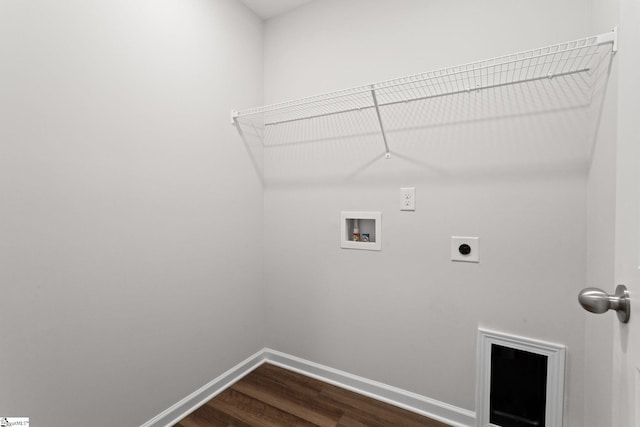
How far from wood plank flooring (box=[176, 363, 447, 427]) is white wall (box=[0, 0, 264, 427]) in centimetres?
18

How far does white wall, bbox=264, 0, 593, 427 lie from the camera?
4.46 ft

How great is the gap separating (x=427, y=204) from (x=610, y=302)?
1.09m

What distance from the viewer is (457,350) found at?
1.59 m

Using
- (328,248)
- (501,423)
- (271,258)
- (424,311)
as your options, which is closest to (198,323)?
(271,258)

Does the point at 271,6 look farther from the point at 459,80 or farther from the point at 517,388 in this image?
the point at 517,388

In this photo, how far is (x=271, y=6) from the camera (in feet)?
6.66

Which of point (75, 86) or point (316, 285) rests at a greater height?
point (75, 86)

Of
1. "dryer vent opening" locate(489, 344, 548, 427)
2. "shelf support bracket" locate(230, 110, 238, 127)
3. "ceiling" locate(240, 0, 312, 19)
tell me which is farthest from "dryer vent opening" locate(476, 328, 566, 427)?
"ceiling" locate(240, 0, 312, 19)

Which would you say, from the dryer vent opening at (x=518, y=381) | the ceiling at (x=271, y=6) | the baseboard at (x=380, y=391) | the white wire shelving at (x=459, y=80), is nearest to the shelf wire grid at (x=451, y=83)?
the white wire shelving at (x=459, y=80)

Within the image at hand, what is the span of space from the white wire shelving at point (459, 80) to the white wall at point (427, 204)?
0.24 feet

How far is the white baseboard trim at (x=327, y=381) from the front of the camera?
5.21 feet

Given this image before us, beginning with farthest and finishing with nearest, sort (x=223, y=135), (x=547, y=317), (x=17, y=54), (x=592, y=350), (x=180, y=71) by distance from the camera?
(x=223, y=135), (x=180, y=71), (x=547, y=317), (x=592, y=350), (x=17, y=54)

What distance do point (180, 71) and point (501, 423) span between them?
8.31 feet

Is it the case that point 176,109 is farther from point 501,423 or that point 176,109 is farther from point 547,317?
point 501,423
